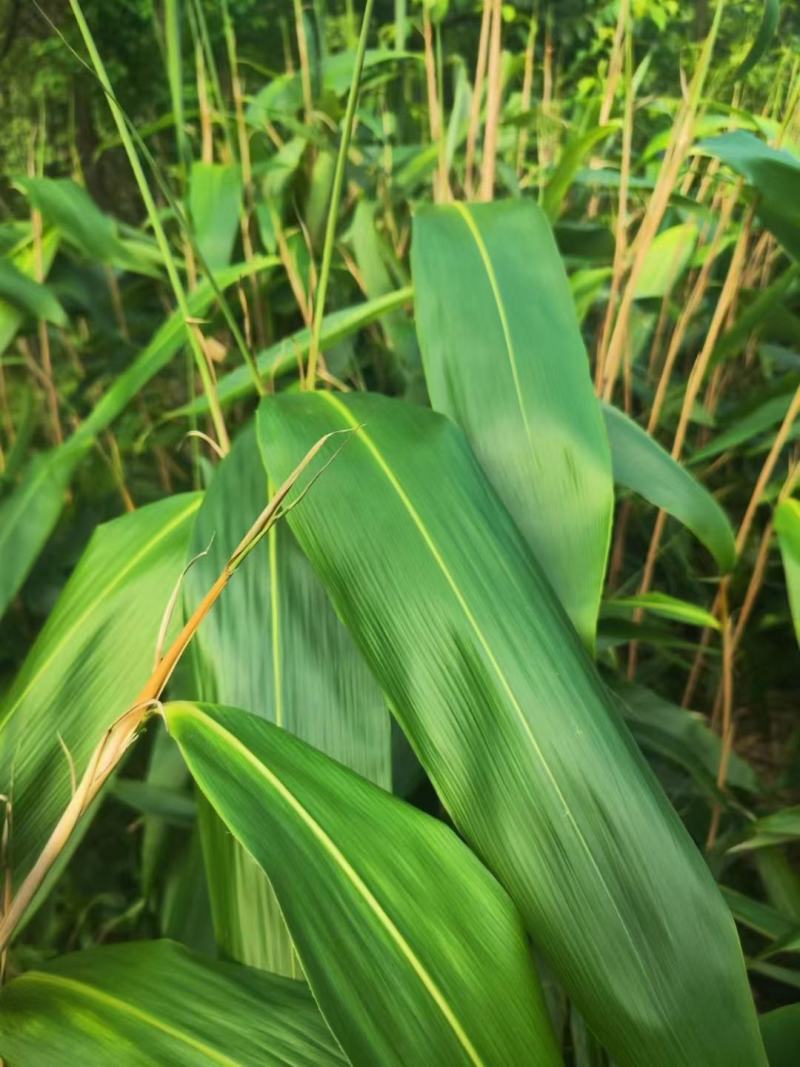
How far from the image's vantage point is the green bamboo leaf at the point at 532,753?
0.82 ft

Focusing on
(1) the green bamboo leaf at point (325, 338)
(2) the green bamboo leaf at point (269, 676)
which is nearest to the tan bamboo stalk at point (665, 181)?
(1) the green bamboo leaf at point (325, 338)

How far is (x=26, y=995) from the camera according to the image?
11.1 inches

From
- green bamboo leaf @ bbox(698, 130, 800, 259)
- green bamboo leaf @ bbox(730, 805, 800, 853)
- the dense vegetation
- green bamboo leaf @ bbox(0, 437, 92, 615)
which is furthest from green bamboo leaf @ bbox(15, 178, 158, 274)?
green bamboo leaf @ bbox(730, 805, 800, 853)

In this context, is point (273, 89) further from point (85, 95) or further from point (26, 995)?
point (85, 95)

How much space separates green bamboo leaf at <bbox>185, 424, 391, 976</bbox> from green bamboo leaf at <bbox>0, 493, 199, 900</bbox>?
0.04 metres

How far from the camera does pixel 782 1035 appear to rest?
36 centimetres

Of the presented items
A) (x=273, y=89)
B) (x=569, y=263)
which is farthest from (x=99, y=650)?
(x=273, y=89)

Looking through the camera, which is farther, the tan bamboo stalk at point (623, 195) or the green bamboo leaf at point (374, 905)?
the tan bamboo stalk at point (623, 195)

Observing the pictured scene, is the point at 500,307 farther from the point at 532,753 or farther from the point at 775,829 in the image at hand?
the point at 775,829

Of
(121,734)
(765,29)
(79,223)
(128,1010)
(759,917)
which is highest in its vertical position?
(765,29)

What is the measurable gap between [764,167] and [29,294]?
447 millimetres

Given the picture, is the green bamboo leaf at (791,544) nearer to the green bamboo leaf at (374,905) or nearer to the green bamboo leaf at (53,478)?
the green bamboo leaf at (374,905)

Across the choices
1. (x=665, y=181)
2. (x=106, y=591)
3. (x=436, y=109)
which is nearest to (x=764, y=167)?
(x=665, y=181)

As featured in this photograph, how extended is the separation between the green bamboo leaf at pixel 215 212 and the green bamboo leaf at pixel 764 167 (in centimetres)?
35
